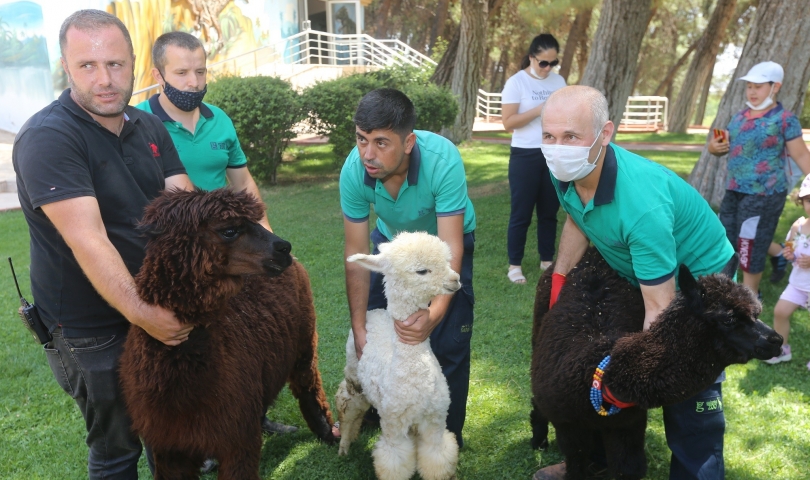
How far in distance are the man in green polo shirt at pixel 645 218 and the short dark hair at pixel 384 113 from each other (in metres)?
0.74

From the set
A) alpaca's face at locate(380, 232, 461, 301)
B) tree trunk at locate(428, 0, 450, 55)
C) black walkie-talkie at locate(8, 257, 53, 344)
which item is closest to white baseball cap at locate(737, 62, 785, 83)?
alpaca's face at locate(380, 232, 461, 301)

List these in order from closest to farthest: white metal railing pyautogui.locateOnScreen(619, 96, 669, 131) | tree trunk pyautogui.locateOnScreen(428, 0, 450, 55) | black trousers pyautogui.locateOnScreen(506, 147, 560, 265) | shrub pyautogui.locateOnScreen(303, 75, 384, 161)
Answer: black trousers pyautogui.locateOnScreen(506, 147, 560, 265) < shrub pyautogui.locateOnScreen(303, 75, 384, 161) < white metal railing pyautogui.locateOnScreen(619, 96, 669, 131) < tree trunk pyautogui.locateOnScreen(428, 0, 450, 55)

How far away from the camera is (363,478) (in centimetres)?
387

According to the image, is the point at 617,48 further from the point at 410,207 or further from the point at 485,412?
the point at 410,207

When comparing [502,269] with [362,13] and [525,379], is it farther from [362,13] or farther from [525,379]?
[362,13]

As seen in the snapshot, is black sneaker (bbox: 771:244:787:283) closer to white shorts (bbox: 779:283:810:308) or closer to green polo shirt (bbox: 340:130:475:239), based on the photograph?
white shorts (bbox: 779:283:810:308)

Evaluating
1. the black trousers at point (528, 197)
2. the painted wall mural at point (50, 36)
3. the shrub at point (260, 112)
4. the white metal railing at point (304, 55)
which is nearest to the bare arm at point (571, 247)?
the black trousers at point (528, 197)

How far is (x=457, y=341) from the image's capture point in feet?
12.7

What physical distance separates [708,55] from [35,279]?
25189 mm

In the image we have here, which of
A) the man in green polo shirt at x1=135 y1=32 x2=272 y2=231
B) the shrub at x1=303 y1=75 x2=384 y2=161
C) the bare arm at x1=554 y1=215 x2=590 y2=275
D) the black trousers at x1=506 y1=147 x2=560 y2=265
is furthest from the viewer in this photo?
the shrub at x1=303 y1=75 x2=384 y2=161

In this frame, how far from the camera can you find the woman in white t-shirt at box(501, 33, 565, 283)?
7277 millimetres

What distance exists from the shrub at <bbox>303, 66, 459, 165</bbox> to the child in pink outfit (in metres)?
9.02

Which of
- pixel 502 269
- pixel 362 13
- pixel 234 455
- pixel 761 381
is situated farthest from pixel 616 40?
pixel 362 13

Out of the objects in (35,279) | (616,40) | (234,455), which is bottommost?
(234,455)
